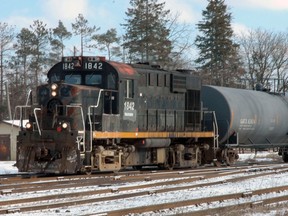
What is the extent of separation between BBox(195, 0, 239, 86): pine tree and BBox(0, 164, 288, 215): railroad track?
46005 millimetres

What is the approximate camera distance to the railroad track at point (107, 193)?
10203mm

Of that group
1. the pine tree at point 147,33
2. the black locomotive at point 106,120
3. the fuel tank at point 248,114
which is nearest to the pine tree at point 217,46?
the pine tree at point 147,33

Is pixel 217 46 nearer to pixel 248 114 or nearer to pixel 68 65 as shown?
pixel 248 114

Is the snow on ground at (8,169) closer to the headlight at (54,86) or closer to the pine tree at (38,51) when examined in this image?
the headlight at (54,86)

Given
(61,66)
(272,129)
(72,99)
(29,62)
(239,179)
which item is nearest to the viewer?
(239,179)

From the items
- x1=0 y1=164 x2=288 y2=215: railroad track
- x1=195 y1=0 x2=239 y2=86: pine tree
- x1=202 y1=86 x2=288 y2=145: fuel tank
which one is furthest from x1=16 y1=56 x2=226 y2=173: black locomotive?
x1=195 y1=0 x2=239 y2=86: pine tree

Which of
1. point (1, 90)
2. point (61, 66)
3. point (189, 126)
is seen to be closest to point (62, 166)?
point (61, 66)

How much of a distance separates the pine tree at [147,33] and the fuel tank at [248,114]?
2640 cm

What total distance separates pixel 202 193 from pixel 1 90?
2061 inches

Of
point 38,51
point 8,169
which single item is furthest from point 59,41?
point 8,169

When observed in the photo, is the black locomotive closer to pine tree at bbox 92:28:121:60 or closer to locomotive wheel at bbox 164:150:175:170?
locomotive wheel at bbox 164:150:175:170

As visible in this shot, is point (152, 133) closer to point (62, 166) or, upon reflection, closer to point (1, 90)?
point (62, 166)

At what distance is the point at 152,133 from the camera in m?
19.7

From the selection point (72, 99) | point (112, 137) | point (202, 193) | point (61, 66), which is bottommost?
point (202, 193)
